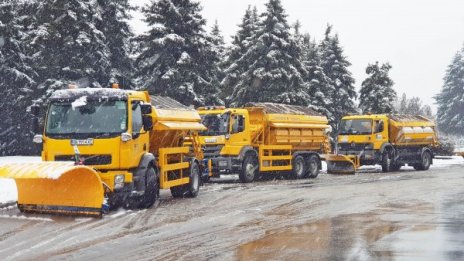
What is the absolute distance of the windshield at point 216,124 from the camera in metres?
20.9

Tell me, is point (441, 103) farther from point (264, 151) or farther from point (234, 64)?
point (264, 151)

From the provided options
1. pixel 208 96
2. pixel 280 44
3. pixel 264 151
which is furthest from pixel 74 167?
pixel 280 44

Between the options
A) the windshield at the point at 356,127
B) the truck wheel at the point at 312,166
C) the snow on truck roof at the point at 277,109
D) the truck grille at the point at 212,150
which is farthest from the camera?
the windshield at the point at 356,127

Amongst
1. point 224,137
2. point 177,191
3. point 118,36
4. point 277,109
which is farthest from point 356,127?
point 118,36

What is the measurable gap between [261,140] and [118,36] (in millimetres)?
18928

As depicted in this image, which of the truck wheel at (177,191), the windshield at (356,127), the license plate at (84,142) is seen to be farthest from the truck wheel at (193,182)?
the windshield at (356,127)

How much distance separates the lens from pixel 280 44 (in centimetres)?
3909

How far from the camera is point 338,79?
164 ft

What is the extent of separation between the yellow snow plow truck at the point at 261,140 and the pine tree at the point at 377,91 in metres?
23.8

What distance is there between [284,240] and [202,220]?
2.62 m

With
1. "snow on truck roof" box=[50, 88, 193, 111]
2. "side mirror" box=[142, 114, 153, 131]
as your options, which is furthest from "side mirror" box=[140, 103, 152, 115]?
"snow on truck roof" box=[50, 88, 193, 111]

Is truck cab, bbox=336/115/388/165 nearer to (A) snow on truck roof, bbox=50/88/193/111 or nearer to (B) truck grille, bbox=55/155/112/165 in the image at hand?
(A) snow on truck roof, bbox=50/88/193/111

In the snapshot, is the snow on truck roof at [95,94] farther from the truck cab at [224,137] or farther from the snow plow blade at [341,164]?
the snow plow blade at [341,164]

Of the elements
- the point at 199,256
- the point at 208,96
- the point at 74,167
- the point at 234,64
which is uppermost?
the point at 234,64
